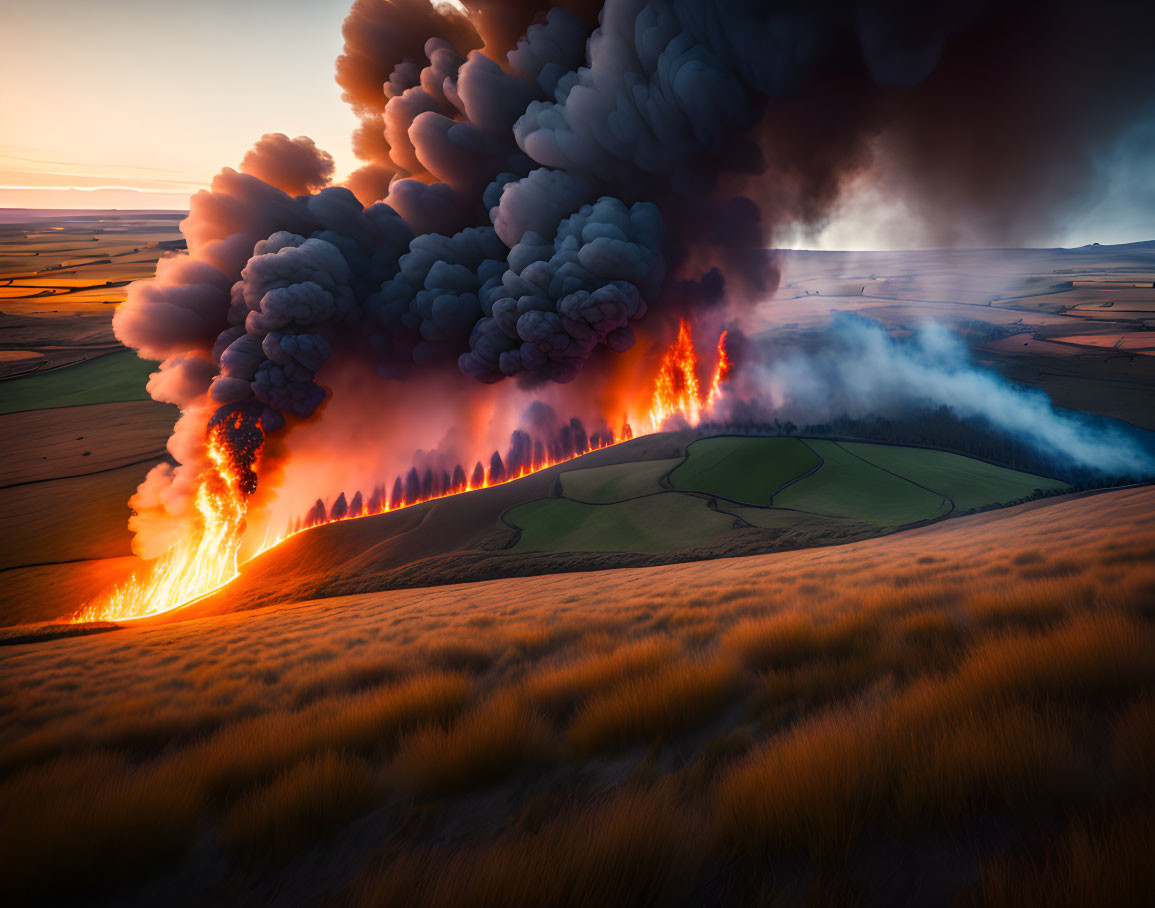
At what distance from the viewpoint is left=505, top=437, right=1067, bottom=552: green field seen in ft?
87.3

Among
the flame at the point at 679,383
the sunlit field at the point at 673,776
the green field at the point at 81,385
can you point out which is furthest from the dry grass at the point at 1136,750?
the green field at the point at 81,385

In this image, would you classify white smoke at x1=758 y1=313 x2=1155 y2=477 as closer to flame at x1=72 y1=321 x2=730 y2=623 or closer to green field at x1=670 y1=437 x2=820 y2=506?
flame at x1=72 y1=321 x2=730 y2=623

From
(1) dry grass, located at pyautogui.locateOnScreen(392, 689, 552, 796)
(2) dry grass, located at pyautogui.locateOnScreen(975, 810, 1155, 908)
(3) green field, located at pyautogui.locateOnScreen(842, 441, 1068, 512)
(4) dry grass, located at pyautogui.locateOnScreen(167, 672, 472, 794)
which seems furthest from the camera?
(3) green field, located at pyautogui.locateOnScreen(842, 441, 1068, 512)

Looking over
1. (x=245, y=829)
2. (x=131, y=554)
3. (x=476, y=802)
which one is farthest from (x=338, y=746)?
(x=131, y=554)

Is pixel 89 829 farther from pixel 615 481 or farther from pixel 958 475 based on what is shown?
pixel 958 475

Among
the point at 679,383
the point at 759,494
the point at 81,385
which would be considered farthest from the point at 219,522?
the point at 679,383

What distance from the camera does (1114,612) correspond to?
9.02 feet

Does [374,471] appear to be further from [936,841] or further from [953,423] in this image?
[936,841]

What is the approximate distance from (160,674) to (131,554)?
51972mm

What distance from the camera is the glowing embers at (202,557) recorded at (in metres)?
41.1

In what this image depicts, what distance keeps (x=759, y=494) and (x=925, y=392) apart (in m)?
29.8

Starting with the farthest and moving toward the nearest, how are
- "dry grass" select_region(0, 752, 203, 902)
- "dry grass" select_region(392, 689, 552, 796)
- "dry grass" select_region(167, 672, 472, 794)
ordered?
"dry grass" select_region(167, 672, 472, 794) < "dry grass" select_region(392, 689, 552, 796) < "dry grass" select_region(0, 752, 203, 902)

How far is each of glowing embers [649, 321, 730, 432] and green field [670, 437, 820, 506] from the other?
73.5ft

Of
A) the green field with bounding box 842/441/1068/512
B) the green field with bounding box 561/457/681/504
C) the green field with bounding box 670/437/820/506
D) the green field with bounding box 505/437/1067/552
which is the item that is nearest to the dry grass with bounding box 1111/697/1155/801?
the green field with bounding box 505/437/1067/552
